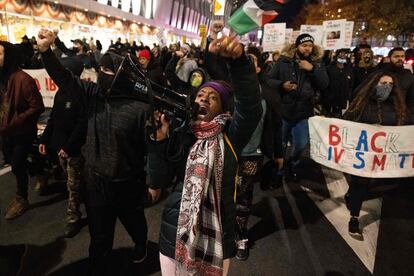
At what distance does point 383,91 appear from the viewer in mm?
3867

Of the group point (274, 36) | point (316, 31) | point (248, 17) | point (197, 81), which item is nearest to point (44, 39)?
point (197, 81)

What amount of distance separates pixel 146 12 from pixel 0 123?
32906mm

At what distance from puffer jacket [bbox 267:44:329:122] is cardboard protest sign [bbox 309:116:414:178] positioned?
67 cm

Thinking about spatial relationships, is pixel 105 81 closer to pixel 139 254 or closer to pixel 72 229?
pixel 139 254

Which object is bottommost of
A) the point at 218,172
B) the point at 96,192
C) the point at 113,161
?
the point at 96,192

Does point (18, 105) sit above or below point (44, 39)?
below

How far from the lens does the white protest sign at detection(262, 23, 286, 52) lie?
9.71 metres

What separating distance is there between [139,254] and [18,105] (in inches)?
88.6

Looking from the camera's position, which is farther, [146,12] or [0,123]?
[146,12]

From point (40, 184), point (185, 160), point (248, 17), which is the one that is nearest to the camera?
point (185, 160)

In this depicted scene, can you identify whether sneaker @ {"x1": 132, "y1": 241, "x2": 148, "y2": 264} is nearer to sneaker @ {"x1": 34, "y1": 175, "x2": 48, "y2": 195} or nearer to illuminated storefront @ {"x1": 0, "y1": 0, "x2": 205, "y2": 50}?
sneaker @ {"x1": 34, "y1": 175, "x2": 48, "y2": 195}

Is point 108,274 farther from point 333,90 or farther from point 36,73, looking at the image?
point 333,90

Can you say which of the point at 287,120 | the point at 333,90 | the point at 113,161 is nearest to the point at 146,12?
the point at 333,90

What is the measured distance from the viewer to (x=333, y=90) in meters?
8.76
